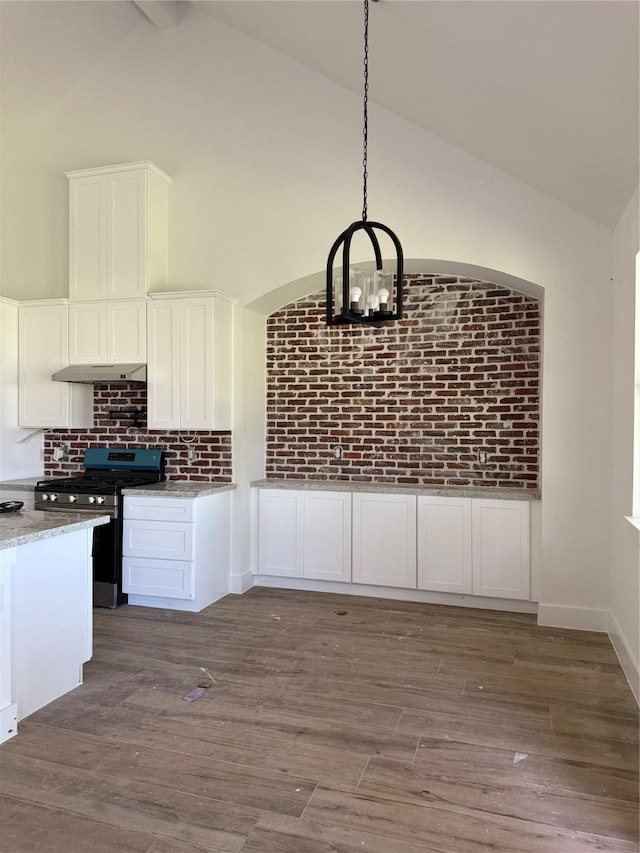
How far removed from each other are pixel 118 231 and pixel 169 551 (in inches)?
108

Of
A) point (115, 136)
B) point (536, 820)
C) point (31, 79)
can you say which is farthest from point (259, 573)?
point (31, 79)

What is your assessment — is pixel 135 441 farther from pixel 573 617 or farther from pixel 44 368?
pixel 573 617

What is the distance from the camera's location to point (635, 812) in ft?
7.52

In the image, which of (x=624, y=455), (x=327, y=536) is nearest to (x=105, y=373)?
(x=327, y=536)

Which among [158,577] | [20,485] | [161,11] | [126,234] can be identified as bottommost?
[158,577]

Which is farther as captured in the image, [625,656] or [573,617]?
[573,617]

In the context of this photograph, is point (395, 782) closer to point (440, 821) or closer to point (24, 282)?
point (440, 821)

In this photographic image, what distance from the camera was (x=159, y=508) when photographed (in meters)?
4.71

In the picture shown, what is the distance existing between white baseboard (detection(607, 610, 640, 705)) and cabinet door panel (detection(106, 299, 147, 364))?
403 cm

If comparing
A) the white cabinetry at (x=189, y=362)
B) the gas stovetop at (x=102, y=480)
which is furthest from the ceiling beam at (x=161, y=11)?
the gas stovetop at (x=102, y=480)

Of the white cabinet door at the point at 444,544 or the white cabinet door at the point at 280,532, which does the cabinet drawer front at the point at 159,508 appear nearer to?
the white cabinet door at the point at 280,532

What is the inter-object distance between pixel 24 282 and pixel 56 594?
3.69 m

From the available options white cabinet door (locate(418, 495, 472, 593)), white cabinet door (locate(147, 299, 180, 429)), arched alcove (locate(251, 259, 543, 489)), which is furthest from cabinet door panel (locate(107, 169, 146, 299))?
white cabinet door (locate(418, 495, 472, 593))

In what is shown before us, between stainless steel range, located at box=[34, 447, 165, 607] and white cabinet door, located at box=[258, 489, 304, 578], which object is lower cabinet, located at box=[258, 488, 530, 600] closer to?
white cabinet door, located at box=[258, 489, 304, 578]
